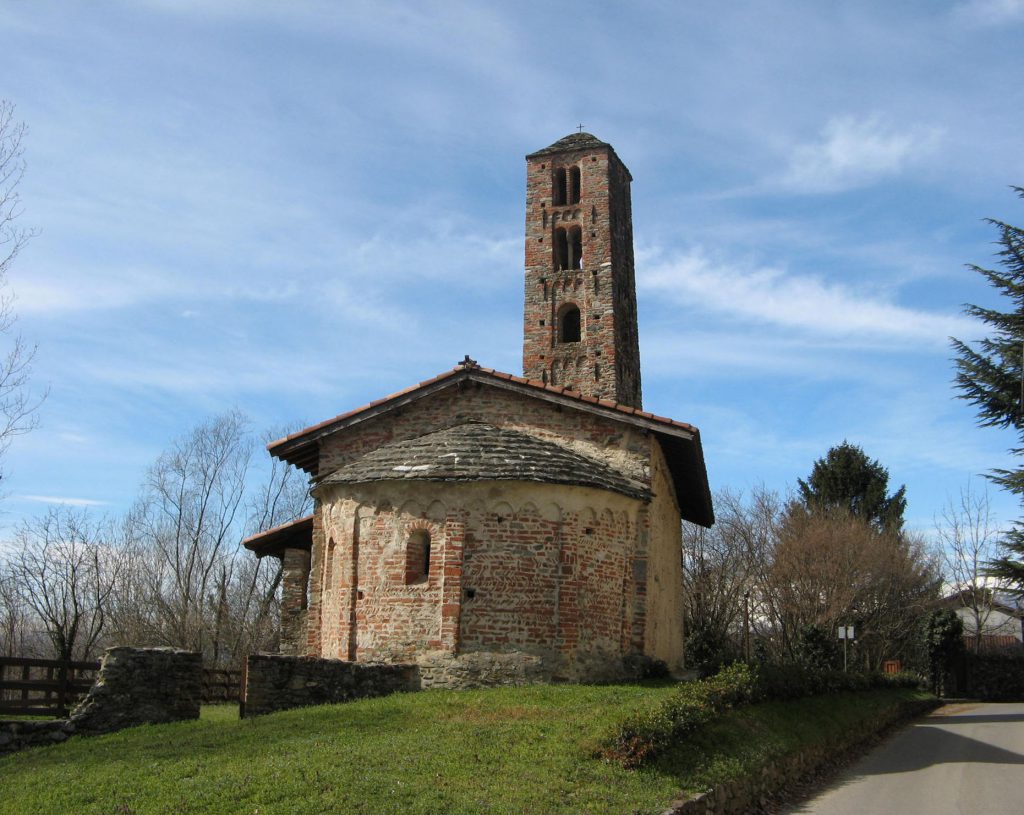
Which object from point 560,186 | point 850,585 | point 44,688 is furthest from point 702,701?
point 560,186

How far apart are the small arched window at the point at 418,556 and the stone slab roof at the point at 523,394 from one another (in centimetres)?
358

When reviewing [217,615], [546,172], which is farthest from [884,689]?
[217,615]

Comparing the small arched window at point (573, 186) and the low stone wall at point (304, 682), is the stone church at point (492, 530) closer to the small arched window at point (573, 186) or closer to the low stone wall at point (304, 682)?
the low stone wall at point (304, 682)

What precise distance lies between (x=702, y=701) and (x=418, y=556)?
6.00m

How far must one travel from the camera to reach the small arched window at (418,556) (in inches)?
606

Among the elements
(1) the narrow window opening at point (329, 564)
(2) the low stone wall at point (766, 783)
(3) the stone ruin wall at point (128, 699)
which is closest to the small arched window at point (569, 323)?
(1) the narrow window opening at point (329, 564)

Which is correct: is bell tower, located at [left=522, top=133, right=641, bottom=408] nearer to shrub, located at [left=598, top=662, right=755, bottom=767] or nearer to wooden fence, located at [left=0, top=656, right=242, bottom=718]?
shrub, located at [left=598, top=662, right=755, bottom=767]

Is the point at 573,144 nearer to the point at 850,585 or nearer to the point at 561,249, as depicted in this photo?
the point at 561,249

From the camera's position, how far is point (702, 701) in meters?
11.3

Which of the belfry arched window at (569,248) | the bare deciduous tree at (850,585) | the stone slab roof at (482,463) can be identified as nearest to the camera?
the stone slab roof at (482,463)

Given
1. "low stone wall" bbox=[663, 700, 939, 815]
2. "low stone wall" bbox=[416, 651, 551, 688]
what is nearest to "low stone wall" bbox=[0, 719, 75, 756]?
"low stone wall" bbox=[416, 651, 551, 688]

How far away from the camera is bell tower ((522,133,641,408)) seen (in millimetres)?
29312

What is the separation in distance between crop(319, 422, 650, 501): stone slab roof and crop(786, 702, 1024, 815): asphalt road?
6.07 metres

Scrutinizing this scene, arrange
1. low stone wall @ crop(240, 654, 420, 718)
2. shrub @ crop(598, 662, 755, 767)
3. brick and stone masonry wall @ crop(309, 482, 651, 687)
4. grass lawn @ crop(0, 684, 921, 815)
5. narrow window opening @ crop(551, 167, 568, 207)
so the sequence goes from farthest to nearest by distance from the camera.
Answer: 1. narrow window opening @ crop(551, 167, 568, 207)
2. brick and stone masonry wall @ crop(309, 482, 651, 687)
3. low stone wall @ crop(240, 654, 420, 718)
4. shrub @ crop(598, 662, 755, 767)
5. grass lawn @ crop(0, 684, 921, 815)
